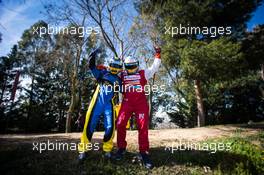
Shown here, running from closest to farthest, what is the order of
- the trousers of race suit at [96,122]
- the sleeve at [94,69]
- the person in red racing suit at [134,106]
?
the trousers of race suit at [96,122] < the person in red racing suit at [134,106] < the sleeve at [94,69]

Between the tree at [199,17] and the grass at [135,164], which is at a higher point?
the tree at [199,17]

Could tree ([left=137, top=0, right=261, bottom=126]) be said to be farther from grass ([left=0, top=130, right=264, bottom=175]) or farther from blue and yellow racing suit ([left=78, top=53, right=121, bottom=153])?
blue and yellow racing suit ([left=78, top=53, right=121, bottom=153])

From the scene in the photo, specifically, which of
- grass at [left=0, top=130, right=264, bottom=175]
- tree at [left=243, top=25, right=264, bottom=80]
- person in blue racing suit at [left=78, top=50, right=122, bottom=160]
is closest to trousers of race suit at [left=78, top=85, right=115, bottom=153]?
person in blue racing suit at [left=78, top=50, right=122, bottom=160]

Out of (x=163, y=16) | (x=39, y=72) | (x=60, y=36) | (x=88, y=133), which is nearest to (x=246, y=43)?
(x=163, y=16)

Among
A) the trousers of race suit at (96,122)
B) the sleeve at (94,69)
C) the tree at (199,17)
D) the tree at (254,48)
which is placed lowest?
the trousers of race suit at (96,122)

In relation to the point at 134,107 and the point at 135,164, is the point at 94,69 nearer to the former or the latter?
the point at 134,107

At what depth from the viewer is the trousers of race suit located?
5520 mm

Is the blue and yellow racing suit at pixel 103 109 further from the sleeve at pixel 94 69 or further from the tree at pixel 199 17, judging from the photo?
the tree at pixel 199 17

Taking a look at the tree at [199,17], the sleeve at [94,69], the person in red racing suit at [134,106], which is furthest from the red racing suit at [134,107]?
the tree at [199,17]

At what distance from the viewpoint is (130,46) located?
18.4m

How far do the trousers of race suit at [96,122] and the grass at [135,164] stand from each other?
39cm

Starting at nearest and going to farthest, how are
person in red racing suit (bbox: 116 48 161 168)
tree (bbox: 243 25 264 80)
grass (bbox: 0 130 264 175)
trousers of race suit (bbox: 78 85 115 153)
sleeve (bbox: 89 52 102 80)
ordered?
grass (bbox: 0 130 264 175) < trousers of race suit (bbox: 78 85 115 153) < person in red racing suit (bbox: 116 48 161 168) < sleeve (bbox: 89 52 102 80) < tree (bbox: 243 25 264 80)

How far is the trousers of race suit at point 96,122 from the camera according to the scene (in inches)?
217

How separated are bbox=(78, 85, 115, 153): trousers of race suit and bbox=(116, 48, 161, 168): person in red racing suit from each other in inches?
10.8
